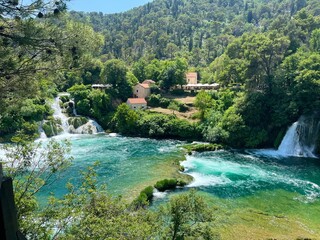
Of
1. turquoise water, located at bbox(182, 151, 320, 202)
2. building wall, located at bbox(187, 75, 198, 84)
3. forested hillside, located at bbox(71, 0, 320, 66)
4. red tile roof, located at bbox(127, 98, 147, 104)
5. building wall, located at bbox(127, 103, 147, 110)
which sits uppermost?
forested hillside, located at bbox(71, 0, 320, 66)

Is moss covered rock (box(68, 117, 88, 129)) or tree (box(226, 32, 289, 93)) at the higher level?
tree (box(226, 32, 289, 93))

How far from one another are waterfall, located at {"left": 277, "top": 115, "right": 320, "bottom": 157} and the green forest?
63.8 inches

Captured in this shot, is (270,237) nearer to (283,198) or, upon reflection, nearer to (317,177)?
(283,198)

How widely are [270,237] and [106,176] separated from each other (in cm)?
1708

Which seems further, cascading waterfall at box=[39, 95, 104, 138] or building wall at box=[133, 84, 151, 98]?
building wall at box=[133, 84, 151, 98]

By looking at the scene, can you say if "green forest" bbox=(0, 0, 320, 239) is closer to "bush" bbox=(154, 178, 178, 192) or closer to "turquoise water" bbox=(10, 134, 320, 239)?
"bush" bbox=(154, 178, 178, 192)

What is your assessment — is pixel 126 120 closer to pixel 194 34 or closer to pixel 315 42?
pixel 315 42

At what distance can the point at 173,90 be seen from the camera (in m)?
69.1

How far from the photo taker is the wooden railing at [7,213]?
7.02 meters

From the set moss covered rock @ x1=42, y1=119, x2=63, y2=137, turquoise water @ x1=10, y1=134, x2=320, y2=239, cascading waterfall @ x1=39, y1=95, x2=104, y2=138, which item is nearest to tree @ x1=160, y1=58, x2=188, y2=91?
cascading waterfall @ x1=39, y1=95, x2=104, y2=138

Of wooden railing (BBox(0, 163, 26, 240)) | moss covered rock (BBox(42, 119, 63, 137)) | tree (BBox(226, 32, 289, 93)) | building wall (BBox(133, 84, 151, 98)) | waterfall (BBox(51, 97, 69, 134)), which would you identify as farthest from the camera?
building wall (BBox(133, 84, 151, 98))

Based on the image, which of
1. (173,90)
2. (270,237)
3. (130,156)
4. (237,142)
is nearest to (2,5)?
(270,237)

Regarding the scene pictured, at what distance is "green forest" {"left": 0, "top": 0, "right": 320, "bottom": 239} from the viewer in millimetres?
10070

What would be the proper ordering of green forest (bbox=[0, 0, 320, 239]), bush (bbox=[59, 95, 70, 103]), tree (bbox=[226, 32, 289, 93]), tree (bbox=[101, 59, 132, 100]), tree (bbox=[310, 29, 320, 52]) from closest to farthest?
green forest (bbox=[0, 0, 320, 239])
tree (bbox=[226, 32, 289, 93])
tree (bbox=[310, 29, 320, 52])
bush (bbox=[59, 95, 70, 103])
tree (bbox=[101, 59, 132, 100])
